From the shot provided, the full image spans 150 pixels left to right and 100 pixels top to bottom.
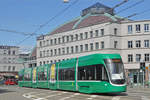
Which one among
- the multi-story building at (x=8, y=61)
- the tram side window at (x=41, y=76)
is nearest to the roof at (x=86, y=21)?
the multi-story building at (x=8, y=61)

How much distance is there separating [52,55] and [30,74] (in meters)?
36.1

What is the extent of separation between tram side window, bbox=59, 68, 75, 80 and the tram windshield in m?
5.80

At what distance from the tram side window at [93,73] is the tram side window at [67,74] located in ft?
5.03

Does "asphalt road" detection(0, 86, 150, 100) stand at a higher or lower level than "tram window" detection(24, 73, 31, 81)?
lower

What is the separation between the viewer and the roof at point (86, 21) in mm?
63431

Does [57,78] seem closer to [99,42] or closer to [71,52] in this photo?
[99,42]

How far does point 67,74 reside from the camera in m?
27.2

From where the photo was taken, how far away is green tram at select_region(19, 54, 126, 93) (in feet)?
66.6

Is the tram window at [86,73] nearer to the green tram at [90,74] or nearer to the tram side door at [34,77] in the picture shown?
the green tram at [90,74]

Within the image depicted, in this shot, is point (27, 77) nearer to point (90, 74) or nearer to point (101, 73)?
point (90, 74)

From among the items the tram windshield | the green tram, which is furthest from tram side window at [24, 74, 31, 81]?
the tram windshield

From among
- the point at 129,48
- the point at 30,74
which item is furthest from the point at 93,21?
the point at 30,74

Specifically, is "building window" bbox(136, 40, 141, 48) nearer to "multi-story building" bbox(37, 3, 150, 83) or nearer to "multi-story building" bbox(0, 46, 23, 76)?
"multi-story building" bbox(37, 3, 150, 83)

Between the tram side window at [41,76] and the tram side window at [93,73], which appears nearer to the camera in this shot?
the tram side window at [93,73]
